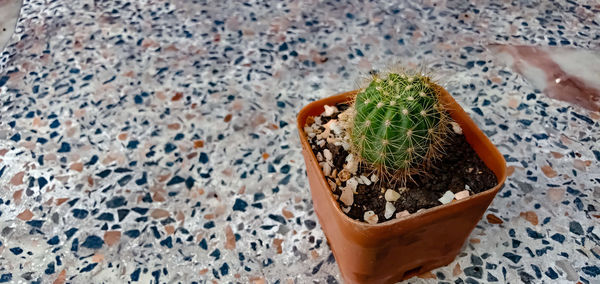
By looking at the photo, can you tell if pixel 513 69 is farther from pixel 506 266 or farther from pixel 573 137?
pixel 506 266

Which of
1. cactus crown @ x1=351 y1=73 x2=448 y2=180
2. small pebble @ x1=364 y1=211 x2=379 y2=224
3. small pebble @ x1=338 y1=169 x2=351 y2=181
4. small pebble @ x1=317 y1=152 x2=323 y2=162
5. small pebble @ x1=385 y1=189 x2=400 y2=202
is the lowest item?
small pebble @ x1=364 y1=211 x2=379 y2=224

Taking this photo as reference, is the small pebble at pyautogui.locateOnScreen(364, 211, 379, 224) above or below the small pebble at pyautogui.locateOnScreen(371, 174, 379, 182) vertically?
below

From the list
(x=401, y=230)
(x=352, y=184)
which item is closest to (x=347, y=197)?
(x=352, y=184)

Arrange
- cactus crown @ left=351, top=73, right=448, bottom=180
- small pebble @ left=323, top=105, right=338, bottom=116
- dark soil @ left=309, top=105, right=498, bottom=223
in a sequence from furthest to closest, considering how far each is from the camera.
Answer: small pebble @ left=323, top=105, right=338, bottom=116 < dark soil @ left=309, top=105, right=498, bottom=223 < cactus crown @ left=351, top=73, right=448, bottom=180

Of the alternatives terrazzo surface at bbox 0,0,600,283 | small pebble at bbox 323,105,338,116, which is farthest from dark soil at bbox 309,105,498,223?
terrazzo surface at bbox 0,0,600,283

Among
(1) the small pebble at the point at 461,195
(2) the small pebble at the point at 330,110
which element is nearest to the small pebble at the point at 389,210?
(1) the small pebble at the point at 461,195

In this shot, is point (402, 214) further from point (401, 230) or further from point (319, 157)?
point (319, 157)

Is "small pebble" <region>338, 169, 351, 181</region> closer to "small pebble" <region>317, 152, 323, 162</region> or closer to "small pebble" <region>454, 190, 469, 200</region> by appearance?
"small pebble" <region>317, 152, 323, 162</region>
